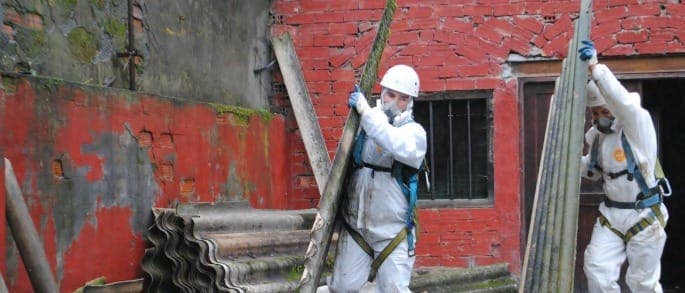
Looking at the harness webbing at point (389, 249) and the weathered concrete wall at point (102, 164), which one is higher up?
the weathered concrete wall at point (102, 164)

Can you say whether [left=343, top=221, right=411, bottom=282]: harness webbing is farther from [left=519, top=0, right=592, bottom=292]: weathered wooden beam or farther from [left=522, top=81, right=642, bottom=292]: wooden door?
[left=522, top=81, right=642, bottom=292]: wooden door

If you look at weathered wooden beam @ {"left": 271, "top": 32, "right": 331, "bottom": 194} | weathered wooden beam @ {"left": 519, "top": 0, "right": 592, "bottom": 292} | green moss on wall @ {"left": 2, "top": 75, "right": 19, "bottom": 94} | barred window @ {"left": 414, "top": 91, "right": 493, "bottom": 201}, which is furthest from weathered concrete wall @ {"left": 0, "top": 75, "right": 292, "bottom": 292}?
weathered wooden beam @ {"left": 519, "top": 0, "right": 592, "bottom": 292}

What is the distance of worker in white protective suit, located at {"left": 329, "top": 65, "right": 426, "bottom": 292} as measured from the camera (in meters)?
5.14

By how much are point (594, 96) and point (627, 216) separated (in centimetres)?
81

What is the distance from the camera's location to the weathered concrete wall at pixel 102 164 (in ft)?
14.8

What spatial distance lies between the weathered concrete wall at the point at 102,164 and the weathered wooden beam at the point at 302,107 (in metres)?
1.15

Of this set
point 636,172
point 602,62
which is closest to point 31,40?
point 636,172

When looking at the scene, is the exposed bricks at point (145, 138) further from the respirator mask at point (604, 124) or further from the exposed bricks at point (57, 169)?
the respirator mask at point (604, 124)

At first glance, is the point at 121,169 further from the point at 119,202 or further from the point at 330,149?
the point at 330,149

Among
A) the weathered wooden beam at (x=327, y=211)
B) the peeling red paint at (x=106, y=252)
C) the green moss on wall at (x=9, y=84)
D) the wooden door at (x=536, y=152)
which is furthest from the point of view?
the wooden door at (x=536, y=152)

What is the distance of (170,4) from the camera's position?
21.0ft

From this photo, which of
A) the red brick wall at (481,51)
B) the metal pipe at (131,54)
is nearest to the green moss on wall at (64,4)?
the metal pipe at (131,54)

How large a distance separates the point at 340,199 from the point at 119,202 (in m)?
1.37

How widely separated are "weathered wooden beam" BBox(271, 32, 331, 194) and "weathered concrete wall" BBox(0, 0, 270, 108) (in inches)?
7.7
